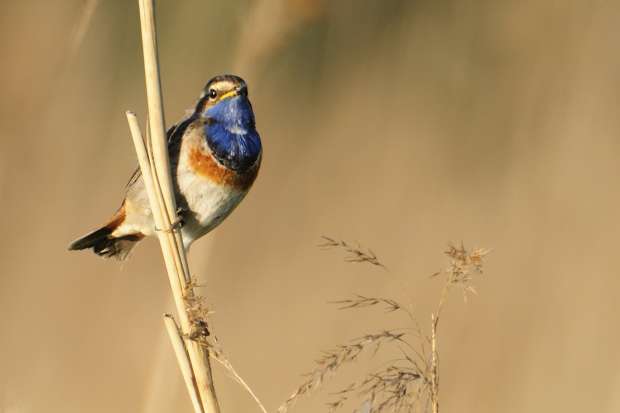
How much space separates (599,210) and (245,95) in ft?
5.92

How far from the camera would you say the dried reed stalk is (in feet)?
5.89

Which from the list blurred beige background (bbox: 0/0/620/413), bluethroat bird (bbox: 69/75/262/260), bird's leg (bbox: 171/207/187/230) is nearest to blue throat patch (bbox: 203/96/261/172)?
bluethroat bird (bbox: 69/75/262/260)

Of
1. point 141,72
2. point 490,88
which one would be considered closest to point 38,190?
point 141,72

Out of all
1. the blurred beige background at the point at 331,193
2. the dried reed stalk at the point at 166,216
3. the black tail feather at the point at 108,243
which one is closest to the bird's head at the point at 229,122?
the black tail feather at the point at 108,243

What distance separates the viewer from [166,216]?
192cm

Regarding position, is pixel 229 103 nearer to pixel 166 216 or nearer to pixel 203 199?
pixel 203 199

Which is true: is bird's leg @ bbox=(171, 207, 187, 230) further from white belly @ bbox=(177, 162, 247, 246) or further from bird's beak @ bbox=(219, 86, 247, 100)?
bird's beak @ bbox=(219, 86, 247, 100)

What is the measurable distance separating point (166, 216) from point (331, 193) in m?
2.02

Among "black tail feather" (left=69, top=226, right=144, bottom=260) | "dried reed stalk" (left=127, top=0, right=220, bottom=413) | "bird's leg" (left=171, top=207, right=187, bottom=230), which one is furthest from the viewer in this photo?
"black tail feather" (left=69, top=226, right=144, bottom=260)

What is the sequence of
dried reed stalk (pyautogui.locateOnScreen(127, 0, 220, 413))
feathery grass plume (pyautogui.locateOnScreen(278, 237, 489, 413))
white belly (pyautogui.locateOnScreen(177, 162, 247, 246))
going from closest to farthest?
feathery grass plume (pyautogui.locateOnScreen(278, 237, 489, 413)) < dried reed stalk (pyautogui.locateOnScreen(127, 0, 220, 413)) < white belly (pyautogui.locateOnScreen(177, 162, 247, 246))

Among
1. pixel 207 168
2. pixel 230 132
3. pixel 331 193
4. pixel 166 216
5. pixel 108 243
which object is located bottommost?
pixel 166 216

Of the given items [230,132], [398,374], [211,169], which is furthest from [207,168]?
[398,374]

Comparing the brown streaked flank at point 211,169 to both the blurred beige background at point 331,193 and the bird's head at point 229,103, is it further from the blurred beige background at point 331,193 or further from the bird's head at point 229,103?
the blurred beige background at point 331,193

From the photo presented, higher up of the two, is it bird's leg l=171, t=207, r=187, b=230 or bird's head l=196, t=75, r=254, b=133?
bird's head l=196, t=75, r=254, b=133
